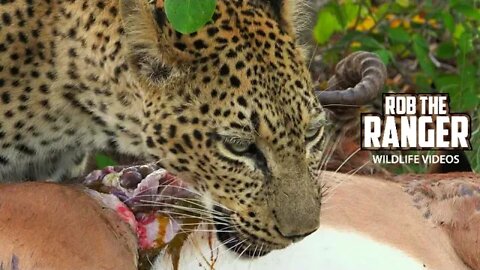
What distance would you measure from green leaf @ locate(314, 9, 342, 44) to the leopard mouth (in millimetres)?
2736

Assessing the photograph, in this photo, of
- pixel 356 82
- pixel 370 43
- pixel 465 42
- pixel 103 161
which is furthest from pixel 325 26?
pixel 103 161

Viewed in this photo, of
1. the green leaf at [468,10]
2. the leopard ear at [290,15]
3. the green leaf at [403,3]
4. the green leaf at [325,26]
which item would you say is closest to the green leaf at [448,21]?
the green leaf at [468,10]

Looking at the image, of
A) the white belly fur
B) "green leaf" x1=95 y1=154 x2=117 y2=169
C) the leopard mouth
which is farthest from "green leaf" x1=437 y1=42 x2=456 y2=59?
the leopard mouth

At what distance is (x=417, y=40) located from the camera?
212 inches

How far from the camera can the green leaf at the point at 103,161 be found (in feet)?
14.0

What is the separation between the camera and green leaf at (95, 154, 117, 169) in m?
4.25

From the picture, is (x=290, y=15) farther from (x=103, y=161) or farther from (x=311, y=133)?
(x=103, y=161)

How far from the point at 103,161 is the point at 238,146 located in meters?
1.40

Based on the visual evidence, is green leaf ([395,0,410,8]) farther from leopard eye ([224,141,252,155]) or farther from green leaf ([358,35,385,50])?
leopard eye ([224,141,252,155])

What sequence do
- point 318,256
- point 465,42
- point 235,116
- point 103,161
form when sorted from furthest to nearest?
point 465,42 < point 103,161 < point 318,256 < point 235,116

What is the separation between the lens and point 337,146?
13.0 ft

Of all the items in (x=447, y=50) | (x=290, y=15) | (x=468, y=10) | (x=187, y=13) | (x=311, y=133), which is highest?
(x=187, y=13)

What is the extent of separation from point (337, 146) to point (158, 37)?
1142 millimetres

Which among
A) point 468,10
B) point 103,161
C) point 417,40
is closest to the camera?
point 103,161
